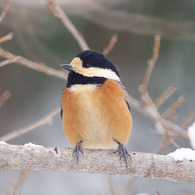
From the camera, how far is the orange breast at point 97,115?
143 inches

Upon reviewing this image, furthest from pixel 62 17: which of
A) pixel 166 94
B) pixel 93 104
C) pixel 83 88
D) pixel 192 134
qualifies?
pixel 192 134

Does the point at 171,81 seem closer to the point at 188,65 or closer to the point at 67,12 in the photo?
the point at 188,65

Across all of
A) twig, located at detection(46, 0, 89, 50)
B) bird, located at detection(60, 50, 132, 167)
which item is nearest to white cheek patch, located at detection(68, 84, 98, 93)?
bird, located at detection(60, 50, 132, 167)

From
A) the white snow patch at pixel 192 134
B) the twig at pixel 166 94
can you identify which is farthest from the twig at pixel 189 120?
the twig at pixel 166 94

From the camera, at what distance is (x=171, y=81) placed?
23.7 feet

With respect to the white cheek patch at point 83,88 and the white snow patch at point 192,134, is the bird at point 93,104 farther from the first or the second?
the white snow patch at point 192,134

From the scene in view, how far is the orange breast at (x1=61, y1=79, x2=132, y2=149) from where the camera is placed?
3641mm

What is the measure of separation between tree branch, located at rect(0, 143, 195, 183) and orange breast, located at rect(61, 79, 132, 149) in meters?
0.28

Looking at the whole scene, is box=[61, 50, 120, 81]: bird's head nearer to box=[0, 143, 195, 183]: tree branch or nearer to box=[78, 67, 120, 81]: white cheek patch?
box=[78, 67, 120, 81]: white cheek patch

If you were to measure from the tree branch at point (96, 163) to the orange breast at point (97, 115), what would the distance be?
0.28m

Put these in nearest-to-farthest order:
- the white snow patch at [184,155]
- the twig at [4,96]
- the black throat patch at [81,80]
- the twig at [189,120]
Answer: the white snow patch at [184,155] → the twig at [4,96] → the black throat patch at [81,80] → the twig at [189,120]

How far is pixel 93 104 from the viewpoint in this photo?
3635 mm

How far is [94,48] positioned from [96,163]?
3841 millimetres

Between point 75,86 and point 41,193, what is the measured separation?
137 inches
